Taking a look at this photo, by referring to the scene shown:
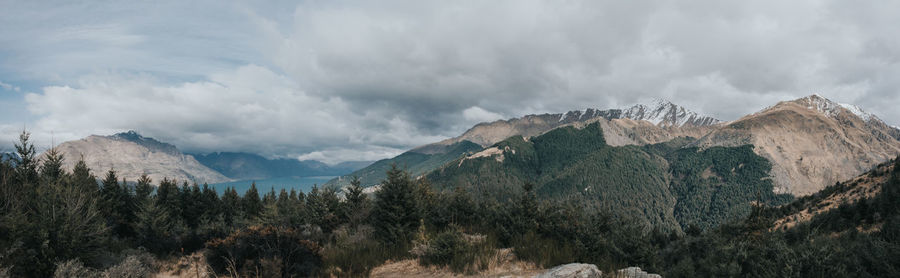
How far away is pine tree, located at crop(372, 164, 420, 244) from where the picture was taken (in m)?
14.1

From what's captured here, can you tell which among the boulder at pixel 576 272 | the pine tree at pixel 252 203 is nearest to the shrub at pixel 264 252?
the boulder at pixel 576 272

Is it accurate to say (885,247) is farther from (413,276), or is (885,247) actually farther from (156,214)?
(156,214)

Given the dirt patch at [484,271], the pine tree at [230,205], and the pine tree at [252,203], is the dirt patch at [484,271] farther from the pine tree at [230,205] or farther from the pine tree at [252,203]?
the pine tree at [252,203]

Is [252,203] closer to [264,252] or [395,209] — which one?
[395,209]

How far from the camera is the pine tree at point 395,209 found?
14.1 metres

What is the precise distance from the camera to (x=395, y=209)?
575 inches

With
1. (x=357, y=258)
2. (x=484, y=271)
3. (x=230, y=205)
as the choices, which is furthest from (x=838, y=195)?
(x=230, y=205)

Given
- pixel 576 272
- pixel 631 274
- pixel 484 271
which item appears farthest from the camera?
pixel 484 271

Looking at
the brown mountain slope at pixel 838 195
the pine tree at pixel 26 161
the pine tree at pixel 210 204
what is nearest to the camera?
the pine tree at pixel 26 161

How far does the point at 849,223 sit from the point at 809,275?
46.1 meters

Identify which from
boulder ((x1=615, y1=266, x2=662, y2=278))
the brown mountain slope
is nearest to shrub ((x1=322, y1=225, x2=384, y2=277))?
boulder ((x1=615, y1=266, x2=662, y2=278))

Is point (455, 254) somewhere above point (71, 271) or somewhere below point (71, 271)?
below

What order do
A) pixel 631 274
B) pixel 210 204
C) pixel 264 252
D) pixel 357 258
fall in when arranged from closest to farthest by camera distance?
pixel 631 274 < pixel 264 252 < pixel 357 258 < pixel 210 204

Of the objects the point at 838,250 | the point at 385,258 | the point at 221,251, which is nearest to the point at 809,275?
the point at 838,250
